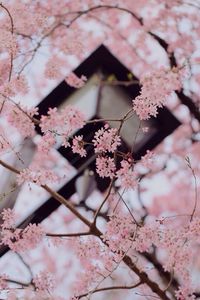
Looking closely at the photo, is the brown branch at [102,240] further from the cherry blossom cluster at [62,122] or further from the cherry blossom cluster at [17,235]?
the cherry blossom cluster at [62,122]

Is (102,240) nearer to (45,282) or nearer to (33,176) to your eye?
(45,282)

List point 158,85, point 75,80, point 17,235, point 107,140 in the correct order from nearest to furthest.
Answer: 1. point 158,85
2. point 107,140
3. point 17,235
4. point 75,80

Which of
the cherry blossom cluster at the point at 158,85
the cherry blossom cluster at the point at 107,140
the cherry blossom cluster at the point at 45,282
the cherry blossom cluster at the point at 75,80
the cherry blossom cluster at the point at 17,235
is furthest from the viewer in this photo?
the cherry blossom cluster at the point at 75,80

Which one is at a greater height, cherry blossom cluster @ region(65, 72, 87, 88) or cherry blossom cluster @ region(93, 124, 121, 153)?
cherry blossom cluster @ region(65, 72, 87, 88)

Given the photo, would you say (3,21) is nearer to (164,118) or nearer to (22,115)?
(22,115)

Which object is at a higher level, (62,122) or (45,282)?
(62,122)

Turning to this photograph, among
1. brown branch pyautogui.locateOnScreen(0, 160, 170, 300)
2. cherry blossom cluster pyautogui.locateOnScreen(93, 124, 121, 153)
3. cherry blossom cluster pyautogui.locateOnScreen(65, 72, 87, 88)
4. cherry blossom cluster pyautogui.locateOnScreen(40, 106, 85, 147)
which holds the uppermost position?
cherry blossom cluster pyautogui.locateOnScreen(65, 72, 87, 88)

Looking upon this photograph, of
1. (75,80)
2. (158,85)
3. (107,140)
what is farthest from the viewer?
(75,80)

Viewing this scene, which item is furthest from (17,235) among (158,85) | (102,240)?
(158,85)

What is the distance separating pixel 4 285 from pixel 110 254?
76cm

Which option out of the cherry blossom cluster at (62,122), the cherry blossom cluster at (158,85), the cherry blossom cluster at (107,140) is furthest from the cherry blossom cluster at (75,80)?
the cherry blossom cluster at (158,85)

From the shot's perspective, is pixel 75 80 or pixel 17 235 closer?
pixel 17 235

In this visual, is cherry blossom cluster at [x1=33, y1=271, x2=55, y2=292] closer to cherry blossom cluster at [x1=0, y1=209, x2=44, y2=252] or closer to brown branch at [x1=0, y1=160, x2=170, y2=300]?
cherry blossom cluster at [x1=0, y1=209, x2=44, y2=252]

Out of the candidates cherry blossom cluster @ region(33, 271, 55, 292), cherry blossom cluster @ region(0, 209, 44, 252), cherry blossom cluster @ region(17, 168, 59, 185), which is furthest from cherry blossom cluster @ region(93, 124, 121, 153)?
cherry blossom cluster @ region(33, 271, 55, 292)
